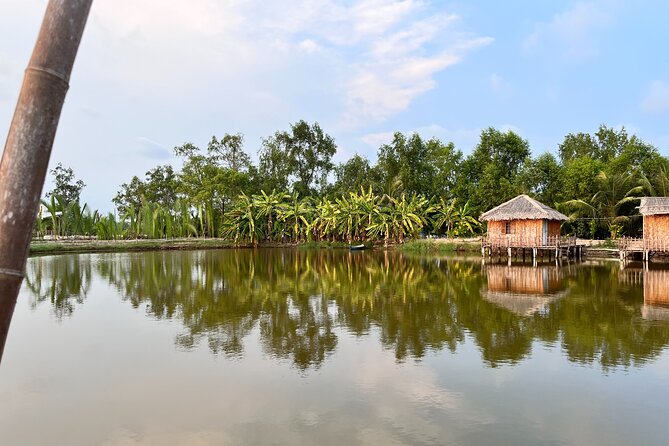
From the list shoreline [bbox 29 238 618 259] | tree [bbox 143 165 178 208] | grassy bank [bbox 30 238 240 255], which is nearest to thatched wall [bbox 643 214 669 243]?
shoreline [bbox 29 238 618 259]

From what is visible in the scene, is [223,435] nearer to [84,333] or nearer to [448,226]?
[84,333]

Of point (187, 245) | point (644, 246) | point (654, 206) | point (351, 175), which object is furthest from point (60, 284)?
point (351, 175)

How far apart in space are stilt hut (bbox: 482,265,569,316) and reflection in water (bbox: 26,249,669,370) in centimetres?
4

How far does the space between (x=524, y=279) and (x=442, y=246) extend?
15.9 metres

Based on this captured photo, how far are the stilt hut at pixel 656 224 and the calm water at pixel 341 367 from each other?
9.85 meters

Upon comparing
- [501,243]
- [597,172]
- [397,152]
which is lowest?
[501,243]

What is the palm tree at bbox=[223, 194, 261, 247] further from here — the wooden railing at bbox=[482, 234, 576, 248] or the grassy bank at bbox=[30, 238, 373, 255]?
the wooden railing at bbox=[482, 234, 576, 248]

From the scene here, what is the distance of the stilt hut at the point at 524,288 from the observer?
1404cm

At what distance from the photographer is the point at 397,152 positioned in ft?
152

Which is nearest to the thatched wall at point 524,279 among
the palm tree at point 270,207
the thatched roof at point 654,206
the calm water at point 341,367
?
the calm water at point 341,367

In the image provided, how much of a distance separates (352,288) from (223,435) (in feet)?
38.8

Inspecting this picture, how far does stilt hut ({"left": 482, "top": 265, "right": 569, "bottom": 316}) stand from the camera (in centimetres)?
1404

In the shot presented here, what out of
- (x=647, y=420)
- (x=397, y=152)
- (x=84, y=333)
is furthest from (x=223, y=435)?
(x=397, y=152)

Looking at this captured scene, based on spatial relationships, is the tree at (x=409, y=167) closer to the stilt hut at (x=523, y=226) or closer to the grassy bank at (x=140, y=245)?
the grassy bank at (x=140, y=245)
